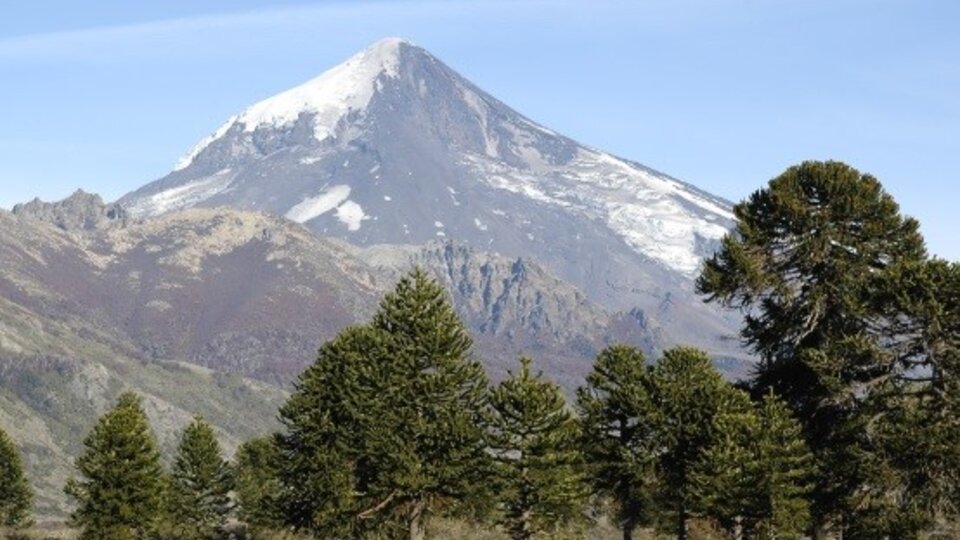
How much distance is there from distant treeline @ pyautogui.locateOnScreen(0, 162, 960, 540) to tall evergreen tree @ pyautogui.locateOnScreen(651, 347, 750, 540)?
13 centimetres

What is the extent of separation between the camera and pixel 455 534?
85062 mm

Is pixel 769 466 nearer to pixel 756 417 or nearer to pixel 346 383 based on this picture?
pixel 756 417

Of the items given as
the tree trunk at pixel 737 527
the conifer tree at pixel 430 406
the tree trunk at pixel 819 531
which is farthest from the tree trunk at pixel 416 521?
the tree trunk at pixel 819 531

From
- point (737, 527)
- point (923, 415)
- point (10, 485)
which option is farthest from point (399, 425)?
point (10, 485)

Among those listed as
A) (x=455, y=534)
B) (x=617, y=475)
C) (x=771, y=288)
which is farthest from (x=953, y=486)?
(x=455, y=534)

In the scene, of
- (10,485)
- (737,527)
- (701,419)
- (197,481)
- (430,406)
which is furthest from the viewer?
(10,485)

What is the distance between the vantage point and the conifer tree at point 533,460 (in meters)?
59.3

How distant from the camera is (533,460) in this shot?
5934 cm

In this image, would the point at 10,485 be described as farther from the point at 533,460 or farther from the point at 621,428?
the point at 533,460

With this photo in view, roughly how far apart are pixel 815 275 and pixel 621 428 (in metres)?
14.2

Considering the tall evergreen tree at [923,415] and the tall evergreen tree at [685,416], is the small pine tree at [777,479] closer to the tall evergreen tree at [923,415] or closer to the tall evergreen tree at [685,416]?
the tall evergreen tree at [685,416]

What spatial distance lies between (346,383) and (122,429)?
57.1 feet

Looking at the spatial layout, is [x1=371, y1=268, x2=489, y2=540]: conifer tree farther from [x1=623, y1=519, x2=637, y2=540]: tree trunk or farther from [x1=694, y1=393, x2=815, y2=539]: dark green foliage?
[x1=694, y1=393, x2=815, y2=539]: dark green foliage

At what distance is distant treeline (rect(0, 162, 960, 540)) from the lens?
57125 millimetres
